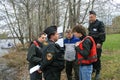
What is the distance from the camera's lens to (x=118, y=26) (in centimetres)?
4772

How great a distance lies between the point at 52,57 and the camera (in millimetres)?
6336

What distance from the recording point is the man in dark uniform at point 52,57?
20.8 ft

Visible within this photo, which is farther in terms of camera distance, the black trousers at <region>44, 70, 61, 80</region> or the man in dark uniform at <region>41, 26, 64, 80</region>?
the black trousers at <region>44, 70, 61, 80</region>

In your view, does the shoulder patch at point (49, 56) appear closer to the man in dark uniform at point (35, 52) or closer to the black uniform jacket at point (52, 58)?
the black uniform jacket at point (52, 58)

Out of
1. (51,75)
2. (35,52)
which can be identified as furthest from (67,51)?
(51,75)

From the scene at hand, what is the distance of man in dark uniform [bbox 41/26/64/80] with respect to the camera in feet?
20.8

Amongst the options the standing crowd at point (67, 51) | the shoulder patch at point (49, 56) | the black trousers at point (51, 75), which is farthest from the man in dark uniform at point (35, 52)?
the shoulder patch at point (49, 56)

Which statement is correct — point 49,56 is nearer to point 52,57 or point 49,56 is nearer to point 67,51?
point 52,57

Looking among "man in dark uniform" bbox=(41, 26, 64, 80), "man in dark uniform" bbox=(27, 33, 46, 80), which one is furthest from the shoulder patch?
"man in dark uniform" bbox=(27, 33, 46, 80)

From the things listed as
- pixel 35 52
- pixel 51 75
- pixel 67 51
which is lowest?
pixel 51 75

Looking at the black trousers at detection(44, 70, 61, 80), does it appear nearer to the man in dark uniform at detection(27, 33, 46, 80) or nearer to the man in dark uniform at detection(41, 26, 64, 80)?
the man in dark uniform at detection(41, 26, 64, 80)

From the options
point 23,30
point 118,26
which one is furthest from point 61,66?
point 118,26

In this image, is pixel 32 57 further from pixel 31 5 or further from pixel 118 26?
pixel 118 26

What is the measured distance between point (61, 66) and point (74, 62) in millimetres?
2318
